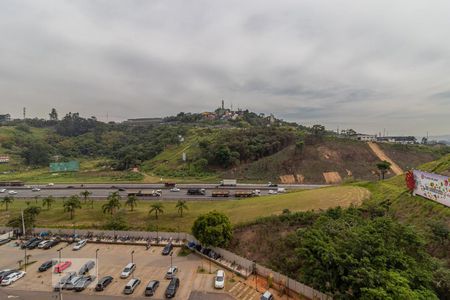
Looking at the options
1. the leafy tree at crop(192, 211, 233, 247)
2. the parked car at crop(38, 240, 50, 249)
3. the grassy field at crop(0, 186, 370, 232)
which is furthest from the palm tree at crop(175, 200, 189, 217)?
the parked car at crop(38, 240, 50, 249)

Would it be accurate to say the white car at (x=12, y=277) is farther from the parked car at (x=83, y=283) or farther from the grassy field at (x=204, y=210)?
the grassy field at (x=204, y=210)

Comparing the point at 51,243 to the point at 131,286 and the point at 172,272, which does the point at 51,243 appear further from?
the point at 172,272

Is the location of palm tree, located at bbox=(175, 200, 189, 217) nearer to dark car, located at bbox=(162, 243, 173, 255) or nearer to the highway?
dark car, located at bbox=(162, 243, 173, 255)

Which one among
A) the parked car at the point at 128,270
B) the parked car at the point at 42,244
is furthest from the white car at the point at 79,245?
the parked car at the point at 128,270

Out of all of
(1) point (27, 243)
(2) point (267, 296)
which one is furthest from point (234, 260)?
(1) point (27, 243)

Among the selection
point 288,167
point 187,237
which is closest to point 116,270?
point 187,237

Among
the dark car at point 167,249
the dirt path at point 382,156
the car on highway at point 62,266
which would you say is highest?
the dirt path at point 382,156
